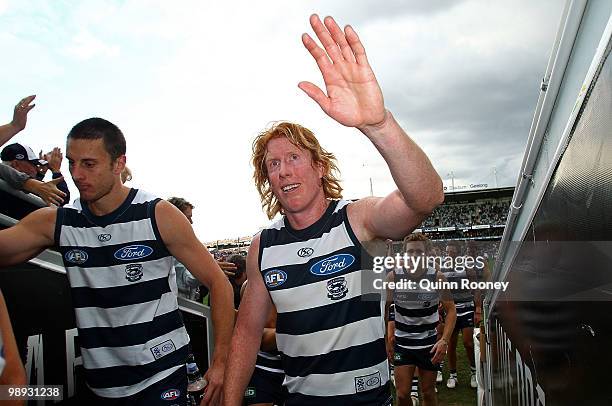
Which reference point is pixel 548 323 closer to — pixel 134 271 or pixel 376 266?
pixel 376 266

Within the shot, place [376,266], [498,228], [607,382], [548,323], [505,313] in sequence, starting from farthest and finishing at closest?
[498,228] < [505,313] < [376,266] < [548,323] < [607,382]

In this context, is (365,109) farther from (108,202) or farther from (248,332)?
(108,202)

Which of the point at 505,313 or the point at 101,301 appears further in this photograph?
the point at 505,313

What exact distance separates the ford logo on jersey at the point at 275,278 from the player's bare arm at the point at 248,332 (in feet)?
0.33

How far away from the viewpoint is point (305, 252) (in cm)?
221

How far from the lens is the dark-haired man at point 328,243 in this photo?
1.72 m

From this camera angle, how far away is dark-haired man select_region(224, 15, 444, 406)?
172 cm

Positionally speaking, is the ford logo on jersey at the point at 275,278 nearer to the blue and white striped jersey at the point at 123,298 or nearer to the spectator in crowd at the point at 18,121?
the blue and white striped jersey at the point at 123,298

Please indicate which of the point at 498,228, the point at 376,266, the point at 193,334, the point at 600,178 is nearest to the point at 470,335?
the point at 193,334

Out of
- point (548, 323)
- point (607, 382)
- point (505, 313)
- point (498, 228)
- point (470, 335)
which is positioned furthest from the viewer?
point (498, 228)

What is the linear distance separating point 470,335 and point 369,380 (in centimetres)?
694

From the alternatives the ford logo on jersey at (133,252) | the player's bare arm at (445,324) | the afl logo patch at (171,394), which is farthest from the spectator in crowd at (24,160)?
the player's bare arm at (445,324)

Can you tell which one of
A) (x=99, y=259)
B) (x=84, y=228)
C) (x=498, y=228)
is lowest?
(x=498, y=228)

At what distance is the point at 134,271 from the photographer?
99.1 inches
